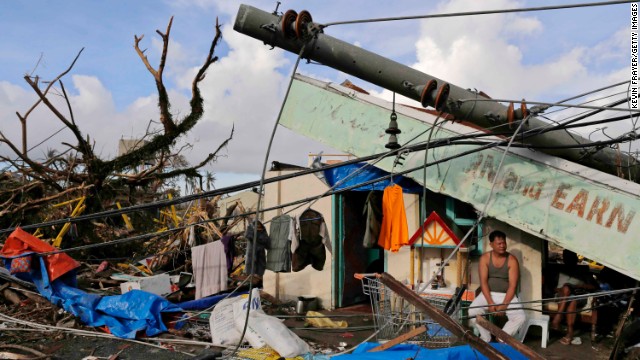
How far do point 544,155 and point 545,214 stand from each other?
85 cm

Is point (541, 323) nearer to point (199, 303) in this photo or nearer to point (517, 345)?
point (517, 345)

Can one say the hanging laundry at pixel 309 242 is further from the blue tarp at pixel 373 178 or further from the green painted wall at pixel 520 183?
the green painted wall at pixel 520 183

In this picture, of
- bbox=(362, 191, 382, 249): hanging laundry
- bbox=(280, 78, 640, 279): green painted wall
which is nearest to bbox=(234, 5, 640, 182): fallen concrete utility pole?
bbox=(280, 78, 640, 279): green painted wall

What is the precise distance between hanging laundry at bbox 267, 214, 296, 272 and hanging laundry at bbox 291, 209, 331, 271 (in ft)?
0.45

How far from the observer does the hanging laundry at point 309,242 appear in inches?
343

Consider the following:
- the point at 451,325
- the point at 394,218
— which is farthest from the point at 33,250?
the point at 451,325

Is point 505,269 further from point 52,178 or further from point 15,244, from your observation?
point 52,178

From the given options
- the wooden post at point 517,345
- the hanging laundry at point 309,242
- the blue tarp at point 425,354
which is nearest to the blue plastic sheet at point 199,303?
the hanging laundry at point 309,242

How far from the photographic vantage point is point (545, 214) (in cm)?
699

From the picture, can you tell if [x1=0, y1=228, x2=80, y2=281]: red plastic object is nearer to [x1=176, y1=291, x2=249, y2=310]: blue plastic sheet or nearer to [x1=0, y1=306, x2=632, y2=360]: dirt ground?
[x1=0, y1=306, x2=632, y2=360]: dirt ground

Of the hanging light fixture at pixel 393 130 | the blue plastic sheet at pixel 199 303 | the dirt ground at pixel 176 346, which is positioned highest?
the hanging light fixture at pixel 393 130

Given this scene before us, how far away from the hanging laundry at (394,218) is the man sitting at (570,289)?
2.82m

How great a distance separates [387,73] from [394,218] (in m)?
2.78

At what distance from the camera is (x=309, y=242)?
8883 mm
